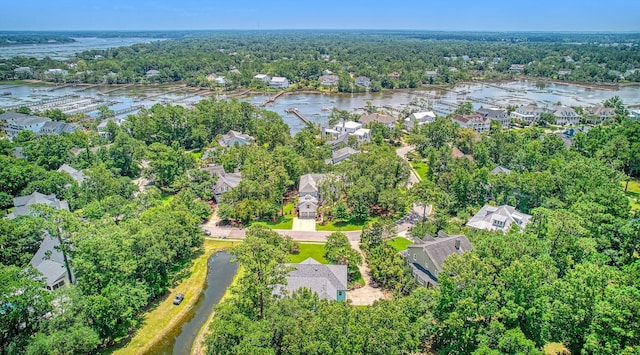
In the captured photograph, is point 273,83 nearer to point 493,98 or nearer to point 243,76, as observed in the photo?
point 243,76

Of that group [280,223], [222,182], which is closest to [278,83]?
[222,182]

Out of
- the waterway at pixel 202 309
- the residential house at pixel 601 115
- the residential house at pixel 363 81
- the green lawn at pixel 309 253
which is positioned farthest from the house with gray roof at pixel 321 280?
the residential house at pixel 363 81

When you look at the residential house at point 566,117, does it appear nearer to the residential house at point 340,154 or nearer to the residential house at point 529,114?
the residential house at point 529,114

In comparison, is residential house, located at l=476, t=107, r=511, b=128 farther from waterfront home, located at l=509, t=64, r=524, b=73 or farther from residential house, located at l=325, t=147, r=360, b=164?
waterfront home, located at l=509, t=64, r=524, b=73

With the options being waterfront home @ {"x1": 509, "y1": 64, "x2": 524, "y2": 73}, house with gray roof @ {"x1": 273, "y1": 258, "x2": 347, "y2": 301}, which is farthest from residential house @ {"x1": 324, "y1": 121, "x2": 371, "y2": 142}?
waterfront home @ {"x1": 509, "y1": 64, "x2": 524, "y2": 73}

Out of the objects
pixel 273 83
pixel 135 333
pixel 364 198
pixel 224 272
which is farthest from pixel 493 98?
pixel 135 333

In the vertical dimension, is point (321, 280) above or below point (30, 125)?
below

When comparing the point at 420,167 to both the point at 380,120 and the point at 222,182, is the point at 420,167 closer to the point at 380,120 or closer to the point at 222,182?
the point at 380,120
